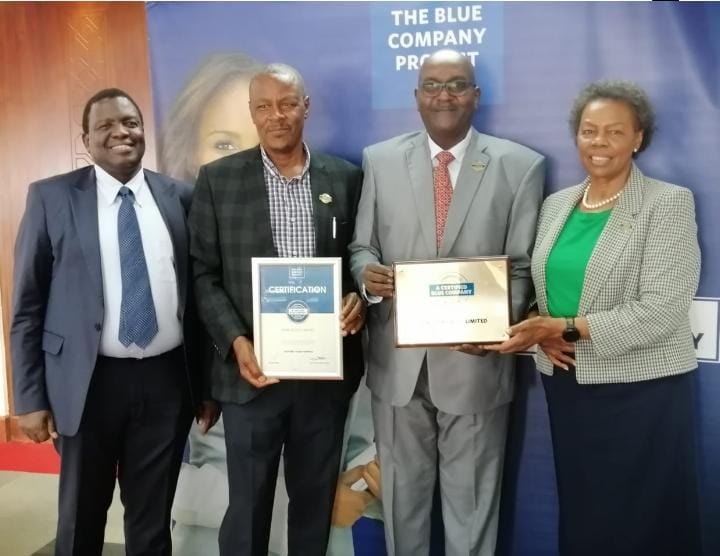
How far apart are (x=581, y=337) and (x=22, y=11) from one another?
3.50 metres

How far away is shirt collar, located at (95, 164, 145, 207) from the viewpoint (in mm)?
2090

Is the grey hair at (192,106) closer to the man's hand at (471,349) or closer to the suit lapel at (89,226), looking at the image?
the suit lapel at (89,226)

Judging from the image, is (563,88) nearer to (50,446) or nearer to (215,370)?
(215,370)

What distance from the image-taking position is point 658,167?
210 centimetres

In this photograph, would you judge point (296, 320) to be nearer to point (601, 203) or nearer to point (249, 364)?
point (249, 364)

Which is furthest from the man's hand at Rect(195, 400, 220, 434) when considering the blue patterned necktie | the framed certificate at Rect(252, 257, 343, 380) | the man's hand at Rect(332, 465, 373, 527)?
the man's hand at Rect(332, 465, 373, 527)

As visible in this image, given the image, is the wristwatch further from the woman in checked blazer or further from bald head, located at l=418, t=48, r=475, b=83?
bald head, located at l=418, t=48, r=475, b=83

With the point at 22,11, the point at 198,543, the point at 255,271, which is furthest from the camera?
the point at 22,11

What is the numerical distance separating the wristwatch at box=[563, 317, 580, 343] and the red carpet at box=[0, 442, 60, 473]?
3188 mm

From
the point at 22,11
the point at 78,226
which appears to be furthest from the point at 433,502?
the point at 22,11

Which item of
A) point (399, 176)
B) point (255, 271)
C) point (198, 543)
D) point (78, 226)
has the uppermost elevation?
point (399, 176)

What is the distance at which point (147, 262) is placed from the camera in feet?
6.82

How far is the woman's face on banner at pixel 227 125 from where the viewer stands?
242 centimetres

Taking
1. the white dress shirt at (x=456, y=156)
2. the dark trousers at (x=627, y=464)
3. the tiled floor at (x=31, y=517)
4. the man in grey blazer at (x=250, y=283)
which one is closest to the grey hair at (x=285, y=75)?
the man in grey blazer at (x=250, y=283)
